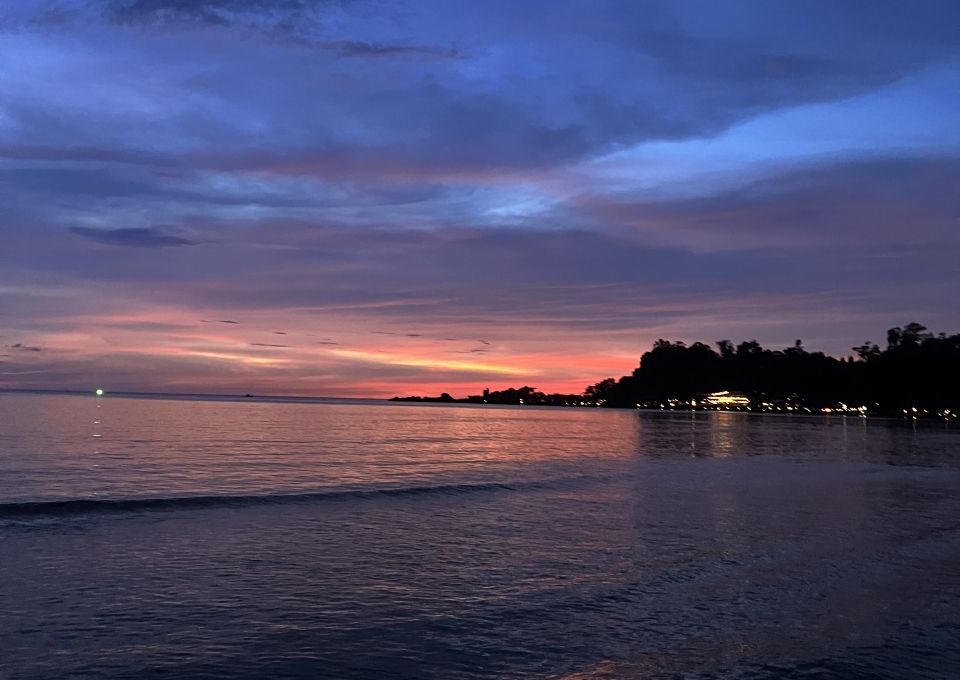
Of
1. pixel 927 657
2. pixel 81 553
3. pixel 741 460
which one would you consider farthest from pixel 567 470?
pixel 927 657

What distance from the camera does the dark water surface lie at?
9695 millimetres

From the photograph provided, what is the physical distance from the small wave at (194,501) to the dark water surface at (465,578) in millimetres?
137

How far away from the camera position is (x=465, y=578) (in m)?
13.8

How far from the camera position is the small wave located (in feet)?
66.5

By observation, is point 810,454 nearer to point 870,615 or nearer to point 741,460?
point 741,460

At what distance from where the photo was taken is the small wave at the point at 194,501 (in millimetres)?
20281

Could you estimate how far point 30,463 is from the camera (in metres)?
31.9

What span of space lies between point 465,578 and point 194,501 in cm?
1177

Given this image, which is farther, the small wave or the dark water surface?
the small wave

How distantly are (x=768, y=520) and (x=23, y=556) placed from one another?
58.6 feet

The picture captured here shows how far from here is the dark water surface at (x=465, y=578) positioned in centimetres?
970

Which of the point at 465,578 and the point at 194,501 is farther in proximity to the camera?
the point at 194,501

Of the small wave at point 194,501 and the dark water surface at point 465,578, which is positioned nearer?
the dark water surface at point 465,578

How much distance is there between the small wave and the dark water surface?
137 mm
